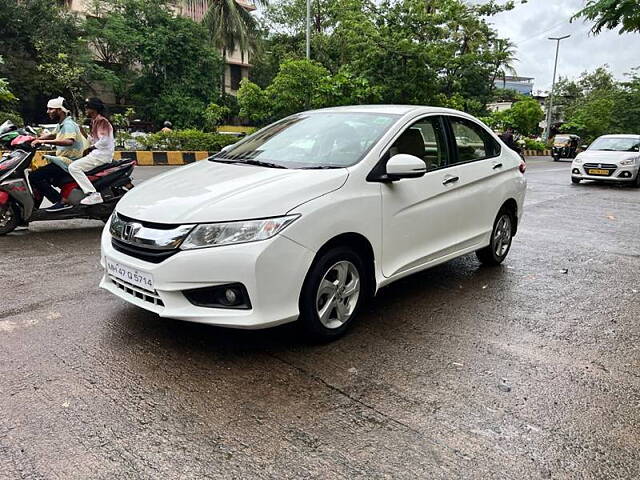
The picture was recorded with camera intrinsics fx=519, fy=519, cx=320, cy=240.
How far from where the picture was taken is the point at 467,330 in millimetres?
3752

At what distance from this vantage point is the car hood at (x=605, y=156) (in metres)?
13.8

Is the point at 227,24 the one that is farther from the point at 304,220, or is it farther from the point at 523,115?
the point at 304,220

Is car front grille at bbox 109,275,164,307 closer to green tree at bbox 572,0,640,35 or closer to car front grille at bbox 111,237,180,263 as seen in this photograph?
car front grille at bbox 111,237,180,263

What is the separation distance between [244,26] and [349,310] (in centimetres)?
2949

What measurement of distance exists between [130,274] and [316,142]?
1.71 meters

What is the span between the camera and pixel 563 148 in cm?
2875

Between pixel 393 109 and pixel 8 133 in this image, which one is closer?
pixel 393 109

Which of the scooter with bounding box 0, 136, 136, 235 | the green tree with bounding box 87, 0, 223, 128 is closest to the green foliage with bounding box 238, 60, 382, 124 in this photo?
the green tree with bounding box 87, 0, 223, 128

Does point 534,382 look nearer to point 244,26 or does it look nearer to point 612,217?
point 612,217

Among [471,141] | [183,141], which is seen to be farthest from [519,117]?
[471,141]

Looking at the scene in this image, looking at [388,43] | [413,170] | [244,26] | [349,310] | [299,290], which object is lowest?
[349,310]

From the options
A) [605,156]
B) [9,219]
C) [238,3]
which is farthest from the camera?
[238,3]

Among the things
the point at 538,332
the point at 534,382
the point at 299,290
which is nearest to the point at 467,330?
the point at 538,332

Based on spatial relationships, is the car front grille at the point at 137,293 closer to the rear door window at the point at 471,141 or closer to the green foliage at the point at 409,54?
the rear door window at the point at 471,141
